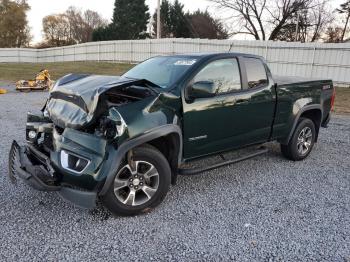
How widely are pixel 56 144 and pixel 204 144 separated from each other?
179cm

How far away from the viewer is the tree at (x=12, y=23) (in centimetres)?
5866

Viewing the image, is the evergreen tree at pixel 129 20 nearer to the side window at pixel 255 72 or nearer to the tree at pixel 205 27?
the tree at pixel 205 27

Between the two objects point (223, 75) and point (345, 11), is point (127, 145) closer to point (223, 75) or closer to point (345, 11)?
point (223, 75)

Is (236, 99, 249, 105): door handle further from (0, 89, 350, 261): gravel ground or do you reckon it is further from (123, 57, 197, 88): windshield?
(0, 89, 350, 261): gravel ground

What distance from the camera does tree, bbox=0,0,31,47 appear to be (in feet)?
192

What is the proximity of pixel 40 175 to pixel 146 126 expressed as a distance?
3.92ft

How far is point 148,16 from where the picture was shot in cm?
5866

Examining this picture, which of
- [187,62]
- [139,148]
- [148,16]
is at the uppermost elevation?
[148,16]

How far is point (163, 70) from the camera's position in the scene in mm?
4883

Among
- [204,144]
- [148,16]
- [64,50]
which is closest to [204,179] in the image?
[204,144]

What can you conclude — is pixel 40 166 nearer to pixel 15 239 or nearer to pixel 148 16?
pixel 15 239

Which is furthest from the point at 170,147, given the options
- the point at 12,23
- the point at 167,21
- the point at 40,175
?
the point at 12,23

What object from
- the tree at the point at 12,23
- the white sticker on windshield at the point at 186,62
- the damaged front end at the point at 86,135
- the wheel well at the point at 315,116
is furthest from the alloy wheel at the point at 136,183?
the tree at the point at 12,23

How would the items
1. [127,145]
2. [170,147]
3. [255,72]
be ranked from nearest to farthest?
[127,145] → [170,147] → [255,72]
